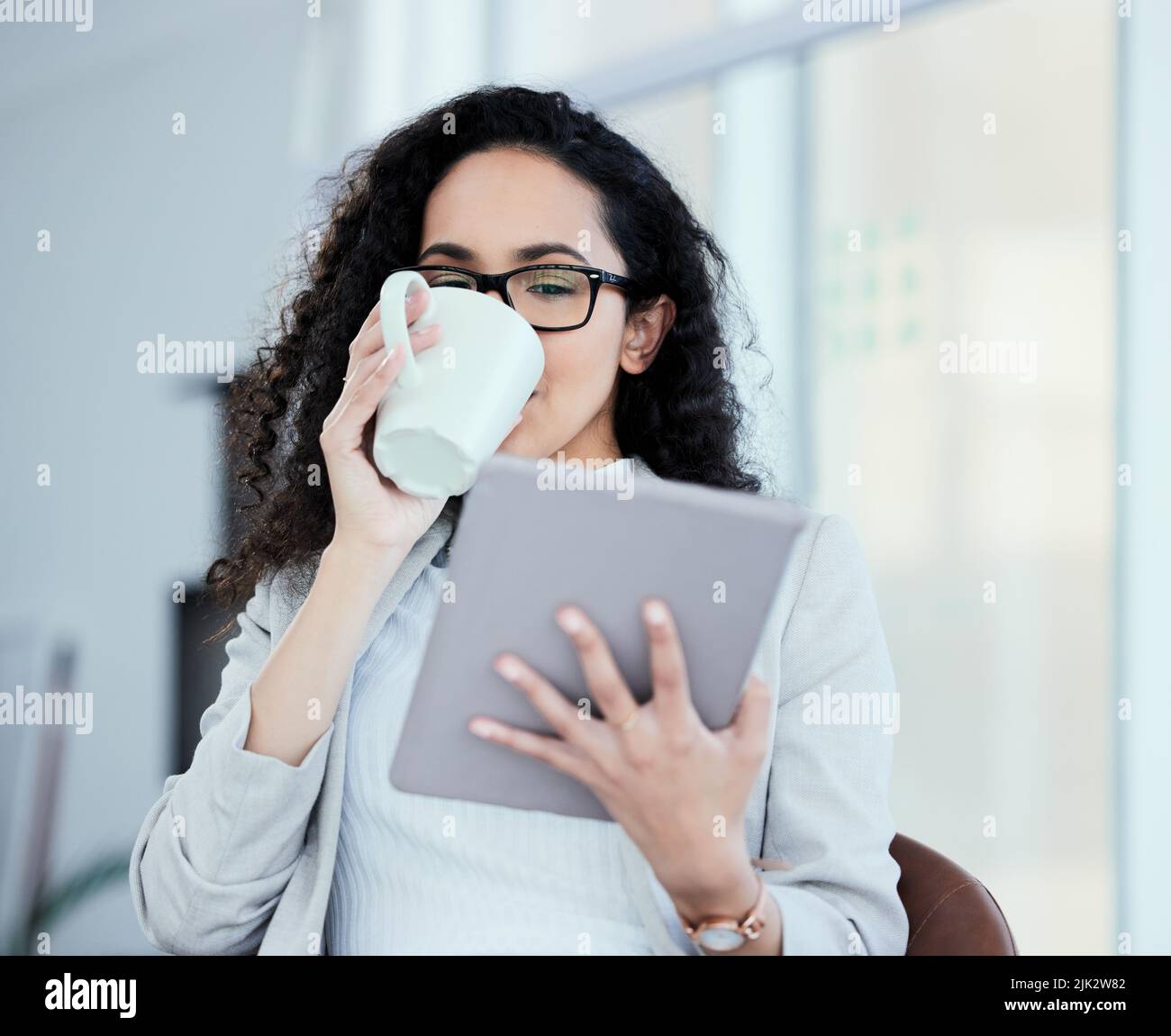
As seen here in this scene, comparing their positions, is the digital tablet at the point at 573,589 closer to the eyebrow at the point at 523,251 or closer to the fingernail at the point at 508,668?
the fingernail at the point at 508,668

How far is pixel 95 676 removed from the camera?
252 centimetres

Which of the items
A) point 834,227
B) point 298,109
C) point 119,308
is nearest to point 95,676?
point 119,308

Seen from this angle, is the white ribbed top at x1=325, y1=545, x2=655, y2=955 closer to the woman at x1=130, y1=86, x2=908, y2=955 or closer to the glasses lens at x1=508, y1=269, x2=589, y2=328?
the woman at x1=130, y1=86, x2=908, y2=955

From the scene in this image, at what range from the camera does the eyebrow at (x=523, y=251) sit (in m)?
1.13

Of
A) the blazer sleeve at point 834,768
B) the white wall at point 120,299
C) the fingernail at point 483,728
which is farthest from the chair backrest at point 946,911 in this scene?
the white wall at point 120,299

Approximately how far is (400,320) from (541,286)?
28cm

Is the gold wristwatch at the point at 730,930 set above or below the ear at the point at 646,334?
below

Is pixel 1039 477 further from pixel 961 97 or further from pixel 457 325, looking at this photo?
pixel 457 325

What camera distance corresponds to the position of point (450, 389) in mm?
898

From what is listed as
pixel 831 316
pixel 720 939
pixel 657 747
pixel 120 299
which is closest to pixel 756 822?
pixel 720 939

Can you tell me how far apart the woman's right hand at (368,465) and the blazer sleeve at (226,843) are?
18cm

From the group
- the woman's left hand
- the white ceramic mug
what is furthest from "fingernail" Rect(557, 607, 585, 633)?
the white ceramic mug
